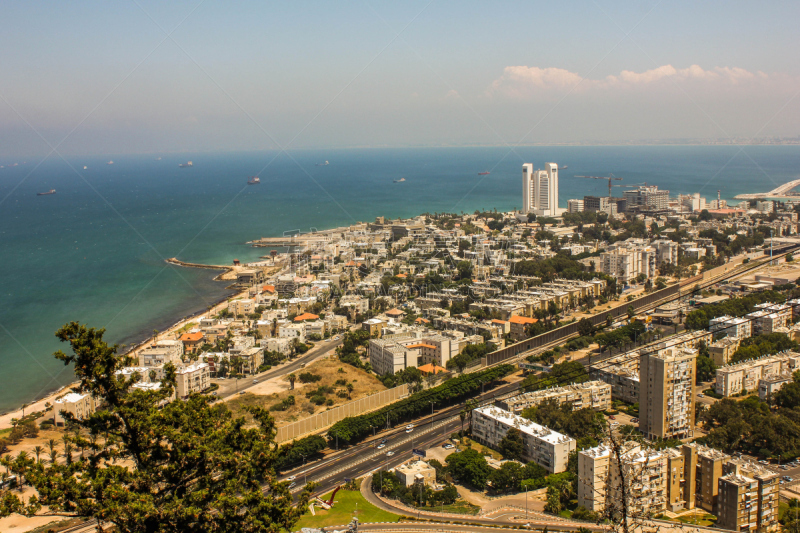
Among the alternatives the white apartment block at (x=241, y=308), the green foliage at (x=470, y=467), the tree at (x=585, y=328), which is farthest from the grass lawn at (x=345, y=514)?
the white apartment block at (x=241, y=308)

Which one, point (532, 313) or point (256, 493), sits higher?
point (256, 493)

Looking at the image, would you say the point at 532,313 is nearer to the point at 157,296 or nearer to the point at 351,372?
the point at 351,372

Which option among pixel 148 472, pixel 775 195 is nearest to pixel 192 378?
pixel 148 472

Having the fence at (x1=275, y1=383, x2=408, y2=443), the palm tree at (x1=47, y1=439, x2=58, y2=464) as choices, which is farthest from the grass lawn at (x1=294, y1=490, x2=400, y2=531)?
the palm tree at (x1=47, y1=439, x2=58, y2=464)

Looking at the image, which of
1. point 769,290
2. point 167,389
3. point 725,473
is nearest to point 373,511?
point 725,473

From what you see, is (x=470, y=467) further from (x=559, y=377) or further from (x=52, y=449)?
(x=52, y=449)
